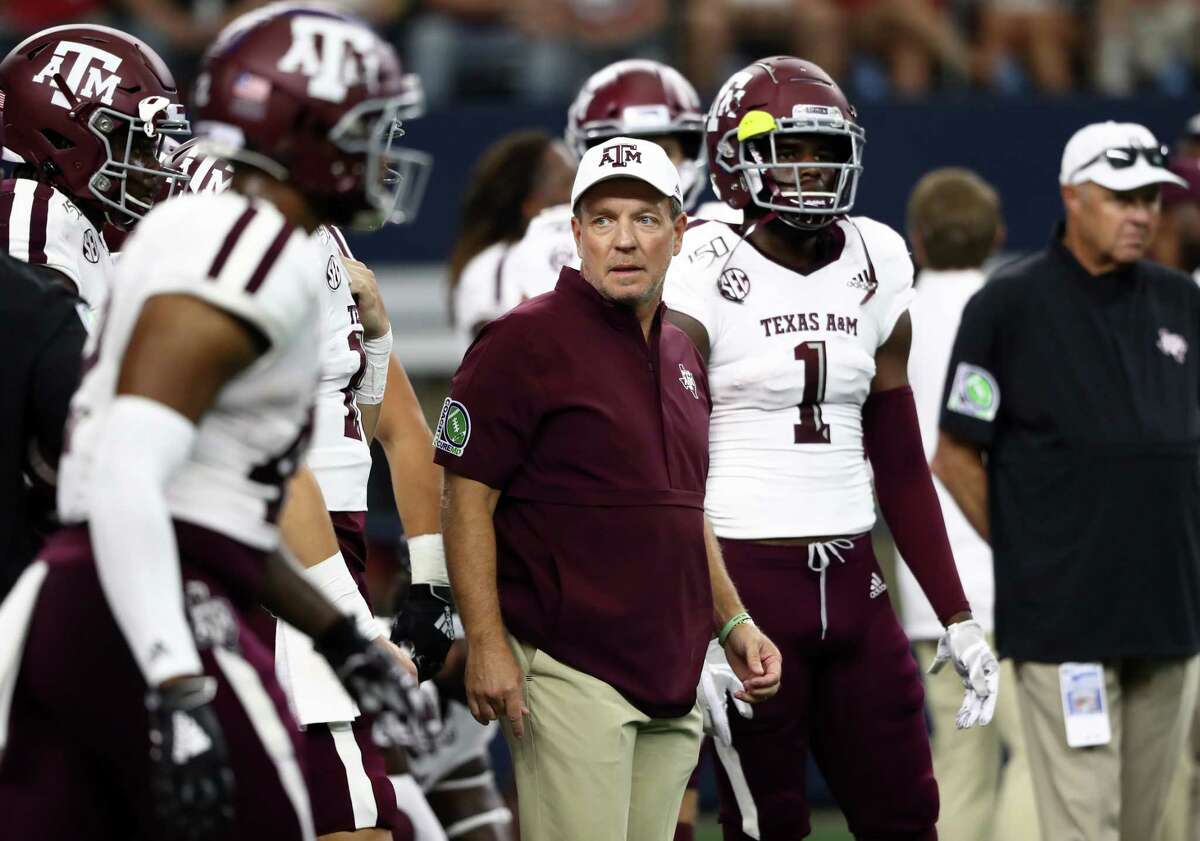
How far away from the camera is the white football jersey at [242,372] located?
9.38 ft

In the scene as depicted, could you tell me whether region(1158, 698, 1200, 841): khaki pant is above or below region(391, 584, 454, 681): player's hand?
below

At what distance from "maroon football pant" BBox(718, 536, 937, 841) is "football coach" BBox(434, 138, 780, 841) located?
406 mm

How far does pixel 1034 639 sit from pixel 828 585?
1.05 metres

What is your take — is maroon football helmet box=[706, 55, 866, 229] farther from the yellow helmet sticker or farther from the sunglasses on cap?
the sunglasses on cap

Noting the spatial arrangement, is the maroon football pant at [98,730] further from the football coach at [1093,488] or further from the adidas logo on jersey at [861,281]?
the football coach at [1093,488]

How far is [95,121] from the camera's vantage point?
4.52m

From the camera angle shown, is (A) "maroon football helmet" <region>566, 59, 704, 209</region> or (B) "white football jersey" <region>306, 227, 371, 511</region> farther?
(A) "maroon football helmet" <region>566, 59, 704, 209</region>

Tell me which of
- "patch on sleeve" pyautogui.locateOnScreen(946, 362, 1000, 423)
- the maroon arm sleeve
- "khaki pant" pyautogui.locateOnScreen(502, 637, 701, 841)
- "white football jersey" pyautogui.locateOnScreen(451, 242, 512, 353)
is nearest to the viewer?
"khaki pant" pyautogui.locateOnScreen(502, 637, 701, 841)

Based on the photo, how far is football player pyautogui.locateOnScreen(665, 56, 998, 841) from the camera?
15.4 ft

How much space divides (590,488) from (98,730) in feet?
4.56

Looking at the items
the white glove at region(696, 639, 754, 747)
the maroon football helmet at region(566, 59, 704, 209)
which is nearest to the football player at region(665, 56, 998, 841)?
the white glove at region(696, 639, 754, 747)

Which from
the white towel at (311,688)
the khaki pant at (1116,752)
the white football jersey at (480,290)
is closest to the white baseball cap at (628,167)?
the white towel at (311,688)

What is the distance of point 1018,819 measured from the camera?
19.3 ft

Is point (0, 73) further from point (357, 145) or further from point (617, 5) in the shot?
point (617, 5)
